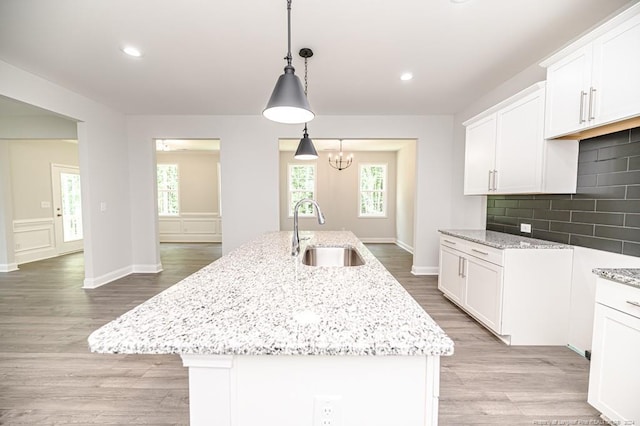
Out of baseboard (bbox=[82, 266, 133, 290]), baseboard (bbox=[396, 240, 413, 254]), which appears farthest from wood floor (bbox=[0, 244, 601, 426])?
baseboard (bbox=[396, 240, 413, 254])

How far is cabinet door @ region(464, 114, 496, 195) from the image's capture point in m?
2.89

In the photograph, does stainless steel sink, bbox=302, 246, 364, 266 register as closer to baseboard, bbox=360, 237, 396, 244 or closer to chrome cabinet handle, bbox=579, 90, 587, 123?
chrome cabinet handle, bbox=579, 90, 587, 123

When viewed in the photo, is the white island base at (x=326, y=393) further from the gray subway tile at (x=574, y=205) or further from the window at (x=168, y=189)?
the window at (x=168, y=189)

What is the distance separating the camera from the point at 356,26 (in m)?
2.14

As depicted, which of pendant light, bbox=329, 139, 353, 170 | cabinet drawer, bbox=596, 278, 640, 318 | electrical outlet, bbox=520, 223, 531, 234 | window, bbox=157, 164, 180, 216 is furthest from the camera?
window, bbox=157, 164, 180, 216

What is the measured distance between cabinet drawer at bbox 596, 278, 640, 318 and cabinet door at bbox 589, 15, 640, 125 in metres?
1.00

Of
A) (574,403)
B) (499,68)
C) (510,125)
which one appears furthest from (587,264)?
(499,68)

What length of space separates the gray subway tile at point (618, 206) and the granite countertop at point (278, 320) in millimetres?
1964

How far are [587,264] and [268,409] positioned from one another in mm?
2680

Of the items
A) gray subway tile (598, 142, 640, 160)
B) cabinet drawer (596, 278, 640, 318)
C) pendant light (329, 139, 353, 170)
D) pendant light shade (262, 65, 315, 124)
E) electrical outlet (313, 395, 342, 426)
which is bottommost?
electrical outlet (313, 395, 342, 426)

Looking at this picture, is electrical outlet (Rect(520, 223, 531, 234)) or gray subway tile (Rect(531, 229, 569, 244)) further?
electrical outlet (Rect(520, 223, 531, 234))

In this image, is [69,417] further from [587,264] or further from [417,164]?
[417,164]

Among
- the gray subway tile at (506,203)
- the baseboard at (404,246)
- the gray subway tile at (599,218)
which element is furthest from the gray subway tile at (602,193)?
the baseboard at (404,246)

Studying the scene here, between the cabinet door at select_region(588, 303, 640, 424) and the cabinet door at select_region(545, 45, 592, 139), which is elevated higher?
the cabinet door at select_region(545, 45, 592, 139)
